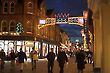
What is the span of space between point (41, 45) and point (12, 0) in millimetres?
12731

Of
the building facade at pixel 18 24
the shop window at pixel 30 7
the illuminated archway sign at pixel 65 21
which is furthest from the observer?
the shop window at pixel 30 7

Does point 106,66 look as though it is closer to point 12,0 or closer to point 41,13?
point 12,0

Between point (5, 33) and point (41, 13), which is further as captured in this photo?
point (41, 13)

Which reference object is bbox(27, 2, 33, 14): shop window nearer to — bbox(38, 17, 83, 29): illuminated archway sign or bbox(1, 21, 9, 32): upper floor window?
bbox(38, 17, 83, 29): illuminated archway sign

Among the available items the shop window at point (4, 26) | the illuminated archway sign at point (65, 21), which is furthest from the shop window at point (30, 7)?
the shop window at point (4, 26)

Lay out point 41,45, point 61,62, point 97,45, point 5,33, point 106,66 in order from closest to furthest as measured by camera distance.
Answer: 1. point 106,66
2. point 61,62
3. point 97,45
4. point 5,33
5. point 41,45

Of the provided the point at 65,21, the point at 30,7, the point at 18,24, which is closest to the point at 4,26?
the point at 18,24

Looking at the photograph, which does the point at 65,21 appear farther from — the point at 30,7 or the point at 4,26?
the point at 4,26

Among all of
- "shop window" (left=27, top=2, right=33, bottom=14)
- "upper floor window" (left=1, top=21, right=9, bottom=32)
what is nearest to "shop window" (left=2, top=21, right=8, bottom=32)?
"upper floor window" (left=1, top=21, right=9, bottom=32)

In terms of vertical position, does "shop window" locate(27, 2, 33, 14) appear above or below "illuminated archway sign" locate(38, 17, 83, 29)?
above

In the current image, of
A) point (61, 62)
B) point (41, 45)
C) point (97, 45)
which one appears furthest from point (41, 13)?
point (61, 62)

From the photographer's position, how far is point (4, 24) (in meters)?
65.1

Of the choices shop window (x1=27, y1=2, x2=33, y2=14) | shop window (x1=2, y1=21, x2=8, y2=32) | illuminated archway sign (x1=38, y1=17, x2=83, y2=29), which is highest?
shop window (x1=27, y1=2, x2=33, y2=14)

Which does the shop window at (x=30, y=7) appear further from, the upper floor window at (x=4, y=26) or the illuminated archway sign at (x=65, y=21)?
the upper floor window at (x=4, y=26)
